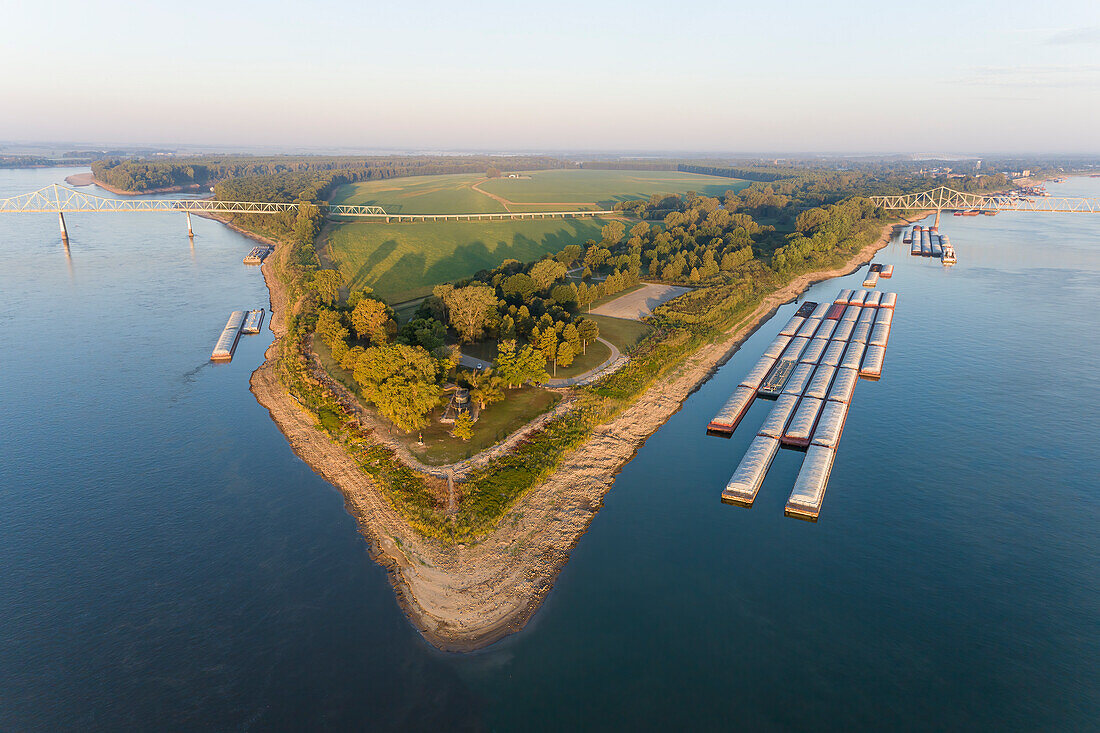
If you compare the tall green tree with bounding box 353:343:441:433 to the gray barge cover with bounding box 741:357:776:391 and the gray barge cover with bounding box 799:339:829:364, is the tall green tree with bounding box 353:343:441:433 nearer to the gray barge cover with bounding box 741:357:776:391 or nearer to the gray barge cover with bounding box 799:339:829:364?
the gray barge cover with bounding box 741:357:776:391

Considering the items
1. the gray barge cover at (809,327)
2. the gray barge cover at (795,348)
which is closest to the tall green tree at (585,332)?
the gray barge cover at (795,348)

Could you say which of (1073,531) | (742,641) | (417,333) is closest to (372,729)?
(742,641)

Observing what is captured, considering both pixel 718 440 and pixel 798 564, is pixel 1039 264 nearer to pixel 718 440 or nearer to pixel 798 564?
pixel 718 440

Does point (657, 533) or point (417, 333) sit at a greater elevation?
point (417, 333)

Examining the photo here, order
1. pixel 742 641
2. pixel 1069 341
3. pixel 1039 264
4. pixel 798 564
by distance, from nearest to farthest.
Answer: pixel 742 641 → pixel 798 564 → pixel 1069 341 → pixel 1039 264

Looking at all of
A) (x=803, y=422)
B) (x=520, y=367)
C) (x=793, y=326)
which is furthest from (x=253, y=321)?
(x=793, y=326)

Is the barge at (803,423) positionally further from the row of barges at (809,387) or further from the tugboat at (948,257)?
the tugboat at (948,257)
